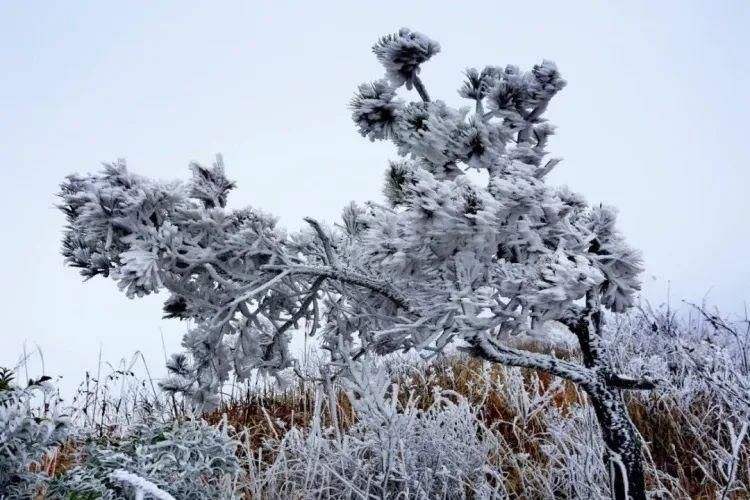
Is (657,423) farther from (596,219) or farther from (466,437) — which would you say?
(596,219)

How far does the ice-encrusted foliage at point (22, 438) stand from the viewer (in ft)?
7.29

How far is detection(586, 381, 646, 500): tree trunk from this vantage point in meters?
2.82

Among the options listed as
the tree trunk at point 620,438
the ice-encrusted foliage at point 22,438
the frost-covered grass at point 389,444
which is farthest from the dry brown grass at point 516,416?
the ice-encrusted foliage at point 22,438

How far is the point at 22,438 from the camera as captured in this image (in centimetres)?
227

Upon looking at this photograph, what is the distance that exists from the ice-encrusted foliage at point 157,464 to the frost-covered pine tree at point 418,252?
53cm

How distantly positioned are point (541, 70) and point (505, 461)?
3.01m

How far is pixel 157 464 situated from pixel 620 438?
198cm

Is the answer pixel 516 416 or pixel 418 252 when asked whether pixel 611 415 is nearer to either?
pixel 418 252

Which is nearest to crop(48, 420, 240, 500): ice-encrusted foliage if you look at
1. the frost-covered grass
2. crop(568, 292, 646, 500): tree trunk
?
the frost-covered grass

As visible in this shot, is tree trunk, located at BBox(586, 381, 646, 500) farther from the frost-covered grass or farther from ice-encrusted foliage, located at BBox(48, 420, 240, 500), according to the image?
ice-encrusted foliage, located at BBox(48, 420, 240, 500)

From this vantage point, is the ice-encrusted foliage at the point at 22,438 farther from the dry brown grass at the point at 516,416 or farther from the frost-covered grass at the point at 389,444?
the dry brown grass at the point at 516,416

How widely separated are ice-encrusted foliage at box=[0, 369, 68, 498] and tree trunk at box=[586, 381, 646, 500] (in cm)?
223

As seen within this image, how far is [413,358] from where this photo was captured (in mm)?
8984

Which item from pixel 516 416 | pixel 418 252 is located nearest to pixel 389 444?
pixel 418 252
